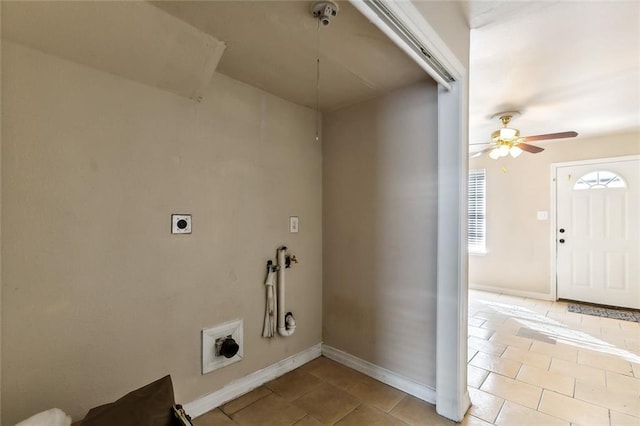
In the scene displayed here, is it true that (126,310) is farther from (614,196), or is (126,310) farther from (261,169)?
(614,196)

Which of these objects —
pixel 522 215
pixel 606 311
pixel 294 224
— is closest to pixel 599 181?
pixel 522 215

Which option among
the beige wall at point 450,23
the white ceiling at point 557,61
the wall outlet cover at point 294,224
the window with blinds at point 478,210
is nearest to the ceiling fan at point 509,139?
the white ceiling at point 557,61

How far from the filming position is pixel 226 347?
1.89m

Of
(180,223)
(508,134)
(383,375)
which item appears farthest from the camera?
(508,134)

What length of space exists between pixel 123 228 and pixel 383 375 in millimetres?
2056

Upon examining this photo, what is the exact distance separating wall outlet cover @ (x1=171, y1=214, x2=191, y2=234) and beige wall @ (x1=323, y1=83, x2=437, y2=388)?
1235mm

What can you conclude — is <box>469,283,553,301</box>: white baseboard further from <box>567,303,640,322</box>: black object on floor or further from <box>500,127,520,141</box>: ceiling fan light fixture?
<box>500,127,520,141</box>: ceiling fan light fixture

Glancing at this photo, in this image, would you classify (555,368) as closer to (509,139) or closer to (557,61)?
(509,139)

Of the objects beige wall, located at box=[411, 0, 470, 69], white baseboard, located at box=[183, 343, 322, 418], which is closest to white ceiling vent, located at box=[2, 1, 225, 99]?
beige wall, located at box=[411, 0, 470, 69]

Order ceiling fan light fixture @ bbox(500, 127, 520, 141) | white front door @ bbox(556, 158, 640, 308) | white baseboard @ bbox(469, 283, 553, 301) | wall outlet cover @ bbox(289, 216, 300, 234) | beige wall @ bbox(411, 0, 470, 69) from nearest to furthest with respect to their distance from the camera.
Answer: beige wall @ bbox(411, 0, 470, 69) → wall outlet cover @ bbox(289, 216, 300, 234) → ceiling fan light fixture @ bbox(500, 127, 520, 141) → white front door @ bbox(556, 158, 640, 308) → white baseboard @ bbox(469, 283, 553, 301)

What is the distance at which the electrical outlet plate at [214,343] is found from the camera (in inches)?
72.9

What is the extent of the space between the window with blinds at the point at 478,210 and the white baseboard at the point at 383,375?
3.55 m

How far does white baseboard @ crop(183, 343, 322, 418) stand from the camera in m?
1.82

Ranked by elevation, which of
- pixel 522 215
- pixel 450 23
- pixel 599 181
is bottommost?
pixel 522 215
